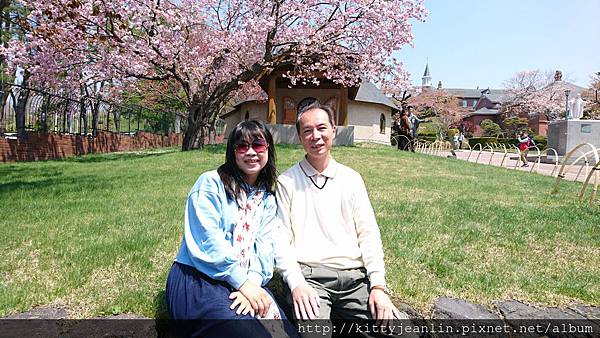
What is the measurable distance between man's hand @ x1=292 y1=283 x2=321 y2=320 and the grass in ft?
2.98

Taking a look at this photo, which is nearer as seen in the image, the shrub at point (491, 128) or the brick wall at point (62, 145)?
the brick wall at point (62, 145)

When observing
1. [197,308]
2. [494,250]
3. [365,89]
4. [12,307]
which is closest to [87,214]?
[12,307]

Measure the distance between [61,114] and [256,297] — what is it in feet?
58.8

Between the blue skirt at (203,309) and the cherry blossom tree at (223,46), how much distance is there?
491 inches

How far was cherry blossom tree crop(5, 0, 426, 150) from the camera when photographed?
14.2 meters

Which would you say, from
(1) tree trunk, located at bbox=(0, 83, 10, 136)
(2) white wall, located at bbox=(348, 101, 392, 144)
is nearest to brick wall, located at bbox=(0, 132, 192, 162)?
(1) tree trunk, located at bbox=(0, 83, 10, 136)

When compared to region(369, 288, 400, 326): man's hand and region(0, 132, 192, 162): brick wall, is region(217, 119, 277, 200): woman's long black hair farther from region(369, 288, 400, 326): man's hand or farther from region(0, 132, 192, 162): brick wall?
region(0, 132, 192, 162): brick wall

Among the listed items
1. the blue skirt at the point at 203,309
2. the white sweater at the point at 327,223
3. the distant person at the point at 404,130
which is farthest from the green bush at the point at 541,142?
the blue skirt at the point at 203,309

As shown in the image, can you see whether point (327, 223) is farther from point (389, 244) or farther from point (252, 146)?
point (389, 244)

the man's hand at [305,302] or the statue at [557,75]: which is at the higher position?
the statue at [557,75]

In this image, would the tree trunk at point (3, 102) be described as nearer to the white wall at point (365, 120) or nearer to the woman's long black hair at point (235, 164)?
the woman's long black hair at point (235, 164)

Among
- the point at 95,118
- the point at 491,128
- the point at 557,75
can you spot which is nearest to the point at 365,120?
the point at 95,118

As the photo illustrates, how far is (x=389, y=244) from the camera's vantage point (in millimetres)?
4176

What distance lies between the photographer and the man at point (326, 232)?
247 cm
